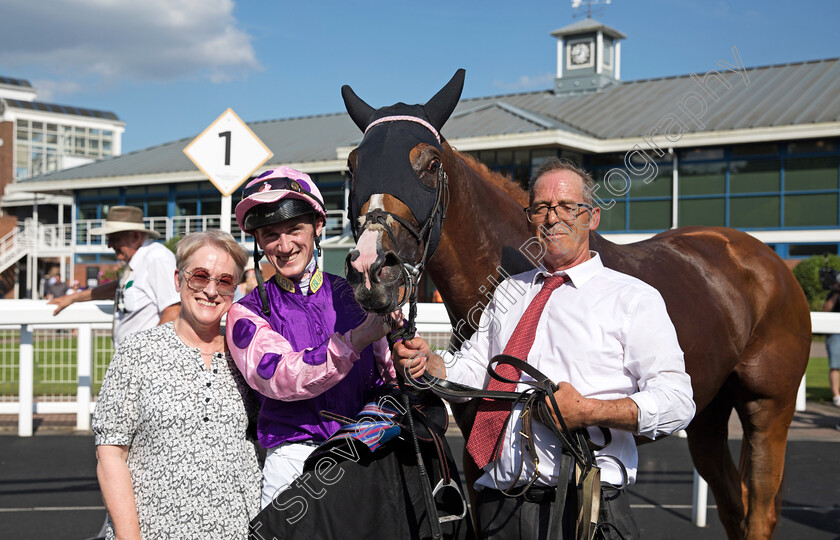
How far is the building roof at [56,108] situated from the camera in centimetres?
4566

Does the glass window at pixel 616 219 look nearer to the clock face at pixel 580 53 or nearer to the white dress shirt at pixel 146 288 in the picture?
the clock face at pixel 580 53

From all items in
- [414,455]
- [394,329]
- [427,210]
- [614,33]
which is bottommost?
[414,455]

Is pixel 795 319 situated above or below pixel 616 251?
below

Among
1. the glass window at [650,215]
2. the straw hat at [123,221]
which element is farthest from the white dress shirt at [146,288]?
the glass window at [650,215]

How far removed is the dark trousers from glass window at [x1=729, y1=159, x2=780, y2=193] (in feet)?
66.3

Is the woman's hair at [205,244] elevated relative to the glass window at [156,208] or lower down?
lower down

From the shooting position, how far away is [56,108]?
156ft

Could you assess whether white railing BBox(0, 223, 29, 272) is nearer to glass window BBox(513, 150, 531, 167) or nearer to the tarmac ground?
glass window BBox(513, 150, 531, 167)

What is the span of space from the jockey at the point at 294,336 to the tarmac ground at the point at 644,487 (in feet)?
10.4

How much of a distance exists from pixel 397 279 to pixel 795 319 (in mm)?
2813

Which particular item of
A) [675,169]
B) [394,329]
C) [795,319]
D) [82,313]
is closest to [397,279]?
[394,329]

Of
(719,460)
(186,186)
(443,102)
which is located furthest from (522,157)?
(443,102)

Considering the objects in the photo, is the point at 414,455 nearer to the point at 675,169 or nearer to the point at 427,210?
the point at 427,210

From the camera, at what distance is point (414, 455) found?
7.53 feet
